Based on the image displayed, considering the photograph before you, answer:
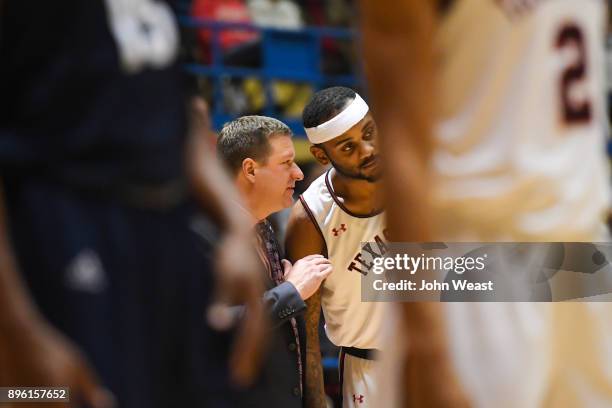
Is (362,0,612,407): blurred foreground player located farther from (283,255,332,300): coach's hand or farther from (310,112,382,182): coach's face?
(310,112,382,182): coach's face

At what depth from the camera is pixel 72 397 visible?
2.39m

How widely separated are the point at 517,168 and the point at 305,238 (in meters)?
2.35

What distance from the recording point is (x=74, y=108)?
2.51m

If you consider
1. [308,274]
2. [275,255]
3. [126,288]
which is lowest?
[126,288]

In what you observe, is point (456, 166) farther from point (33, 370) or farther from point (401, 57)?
point (33, 370)

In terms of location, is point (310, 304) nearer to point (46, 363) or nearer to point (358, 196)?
point (358, 196)

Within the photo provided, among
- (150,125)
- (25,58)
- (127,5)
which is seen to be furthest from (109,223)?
(127,5)

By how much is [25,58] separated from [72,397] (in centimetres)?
77

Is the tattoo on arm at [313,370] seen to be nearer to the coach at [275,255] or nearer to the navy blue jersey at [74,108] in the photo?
the coach at [275,255]

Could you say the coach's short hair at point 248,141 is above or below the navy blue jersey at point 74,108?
above

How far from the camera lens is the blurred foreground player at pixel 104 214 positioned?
2.43 metres

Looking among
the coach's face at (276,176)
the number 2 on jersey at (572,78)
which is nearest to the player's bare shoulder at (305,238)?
the coach's face at (276,176)

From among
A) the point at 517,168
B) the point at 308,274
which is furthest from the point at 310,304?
the point at 517,168

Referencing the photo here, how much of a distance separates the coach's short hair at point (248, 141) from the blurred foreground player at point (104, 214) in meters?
2.38
